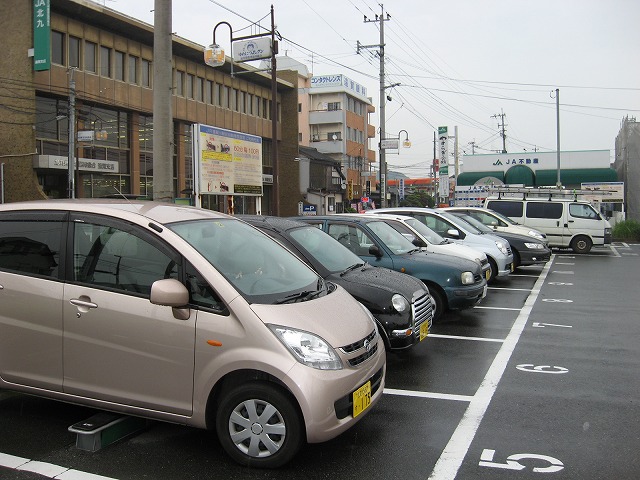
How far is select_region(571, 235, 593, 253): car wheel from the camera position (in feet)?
69.3

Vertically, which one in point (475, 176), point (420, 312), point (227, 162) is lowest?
point (420, 312)

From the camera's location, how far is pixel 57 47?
28438 mm

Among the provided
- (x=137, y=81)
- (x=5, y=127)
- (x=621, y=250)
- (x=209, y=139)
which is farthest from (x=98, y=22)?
(x=621, y=250)

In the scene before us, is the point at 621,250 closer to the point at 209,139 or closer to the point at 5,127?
the point at 209,139

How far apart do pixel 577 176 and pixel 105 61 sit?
109 feet

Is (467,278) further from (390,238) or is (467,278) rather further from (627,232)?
(627,232)

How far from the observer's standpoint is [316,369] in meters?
3.74

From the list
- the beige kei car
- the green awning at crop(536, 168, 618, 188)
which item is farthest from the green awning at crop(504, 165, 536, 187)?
the beige kei car

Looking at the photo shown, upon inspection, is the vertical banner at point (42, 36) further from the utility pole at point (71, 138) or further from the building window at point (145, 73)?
the building window at point (145, 73)

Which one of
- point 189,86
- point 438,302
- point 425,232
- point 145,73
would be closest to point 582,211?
point 425,232

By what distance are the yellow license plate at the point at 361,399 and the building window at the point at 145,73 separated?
32696 mm

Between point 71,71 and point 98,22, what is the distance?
17.2 ft

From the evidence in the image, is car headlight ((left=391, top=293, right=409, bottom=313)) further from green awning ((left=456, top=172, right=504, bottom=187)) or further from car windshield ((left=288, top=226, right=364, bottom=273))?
green awning ((left=456, top=172, right=504, bottom=187))

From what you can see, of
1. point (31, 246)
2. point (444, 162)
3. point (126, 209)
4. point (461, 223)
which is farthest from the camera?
point (444, 162)
